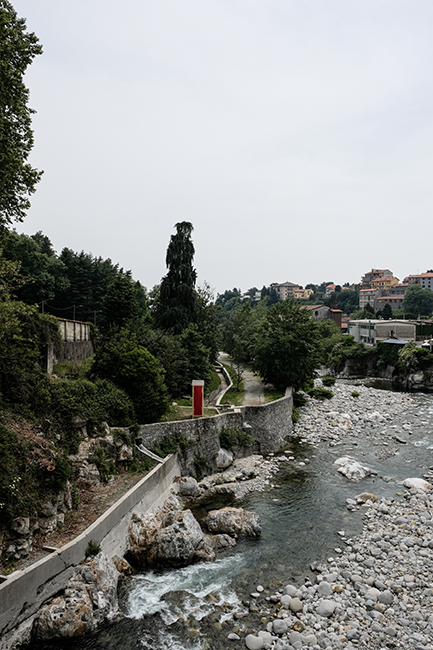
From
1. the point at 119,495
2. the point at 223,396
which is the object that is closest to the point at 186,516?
the point at 119,495

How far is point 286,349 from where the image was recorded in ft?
103

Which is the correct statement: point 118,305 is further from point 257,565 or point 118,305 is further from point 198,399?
point 257,565

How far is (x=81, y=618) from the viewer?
9.80m

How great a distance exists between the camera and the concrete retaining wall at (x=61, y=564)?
8.99 metres

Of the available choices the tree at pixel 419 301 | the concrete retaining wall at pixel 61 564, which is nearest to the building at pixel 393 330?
the concrete retaining wall at pixel 61 564

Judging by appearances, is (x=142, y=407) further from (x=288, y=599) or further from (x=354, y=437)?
(x=354, y=437)

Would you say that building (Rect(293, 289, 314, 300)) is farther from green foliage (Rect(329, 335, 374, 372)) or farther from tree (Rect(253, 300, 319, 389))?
tree (Rect(253, 300, 319, 389))

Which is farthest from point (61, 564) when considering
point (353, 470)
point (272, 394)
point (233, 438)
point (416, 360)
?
point (416, 360)

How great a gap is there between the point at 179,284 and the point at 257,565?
958 inches

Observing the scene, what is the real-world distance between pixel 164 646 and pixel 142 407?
10429 mm

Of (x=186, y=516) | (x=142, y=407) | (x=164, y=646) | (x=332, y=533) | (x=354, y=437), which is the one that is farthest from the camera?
(x=354, y=437)

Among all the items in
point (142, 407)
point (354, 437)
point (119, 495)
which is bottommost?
point (354, 437)

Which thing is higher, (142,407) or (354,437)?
(142,407)

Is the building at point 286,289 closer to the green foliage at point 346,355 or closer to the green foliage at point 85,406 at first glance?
the green foliage at point 346,355
